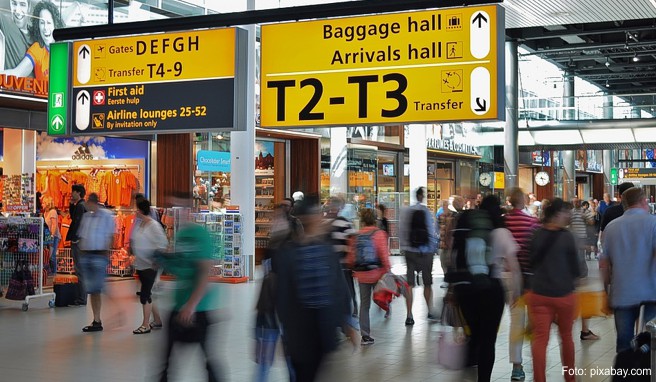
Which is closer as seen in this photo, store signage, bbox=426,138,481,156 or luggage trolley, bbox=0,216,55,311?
luggage trolley, bbox=0,216,55,311

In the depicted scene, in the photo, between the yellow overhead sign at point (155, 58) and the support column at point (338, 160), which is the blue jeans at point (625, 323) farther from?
the support column at point (338, 160)

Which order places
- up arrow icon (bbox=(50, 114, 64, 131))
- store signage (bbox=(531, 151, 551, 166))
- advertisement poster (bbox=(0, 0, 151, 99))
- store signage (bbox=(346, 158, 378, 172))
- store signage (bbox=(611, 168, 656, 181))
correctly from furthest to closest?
1. store signage (bbox=(531, 151, 551, 166))
2. store signage (bbox=(611, 168, 656, 181))
3. store signage (bbox=(346, 158, 378, 172))
4. advertisement poster (bbox=(0, 0, 151, 99))
5. up arrow icon (bbox=(50, 114, 64, 131))

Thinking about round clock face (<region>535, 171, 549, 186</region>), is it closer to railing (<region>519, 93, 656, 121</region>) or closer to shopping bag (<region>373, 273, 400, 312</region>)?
railing (<region>519, 93, 656, 121</region>)

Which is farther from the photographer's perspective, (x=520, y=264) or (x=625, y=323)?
(x=520, y=264)

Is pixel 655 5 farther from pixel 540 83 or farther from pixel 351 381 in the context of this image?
pixel 540 83

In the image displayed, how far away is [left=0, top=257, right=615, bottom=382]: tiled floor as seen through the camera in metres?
8.48

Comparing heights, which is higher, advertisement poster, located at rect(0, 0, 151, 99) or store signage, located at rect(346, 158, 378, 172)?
advertisement poster, located at rect(0, 0, 151, 99)

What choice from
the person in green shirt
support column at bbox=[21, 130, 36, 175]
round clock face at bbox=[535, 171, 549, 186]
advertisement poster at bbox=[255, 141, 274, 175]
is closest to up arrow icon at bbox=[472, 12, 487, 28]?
the person in green shirt

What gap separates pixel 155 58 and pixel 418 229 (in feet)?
15.6

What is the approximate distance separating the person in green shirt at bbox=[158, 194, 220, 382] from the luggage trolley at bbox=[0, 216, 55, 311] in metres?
7.98

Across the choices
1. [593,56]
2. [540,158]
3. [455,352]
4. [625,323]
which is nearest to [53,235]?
[455,352]

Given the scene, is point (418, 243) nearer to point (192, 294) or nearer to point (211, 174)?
point (192, 294)

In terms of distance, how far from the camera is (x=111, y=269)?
1880 centimetres

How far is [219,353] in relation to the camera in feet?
31.8
